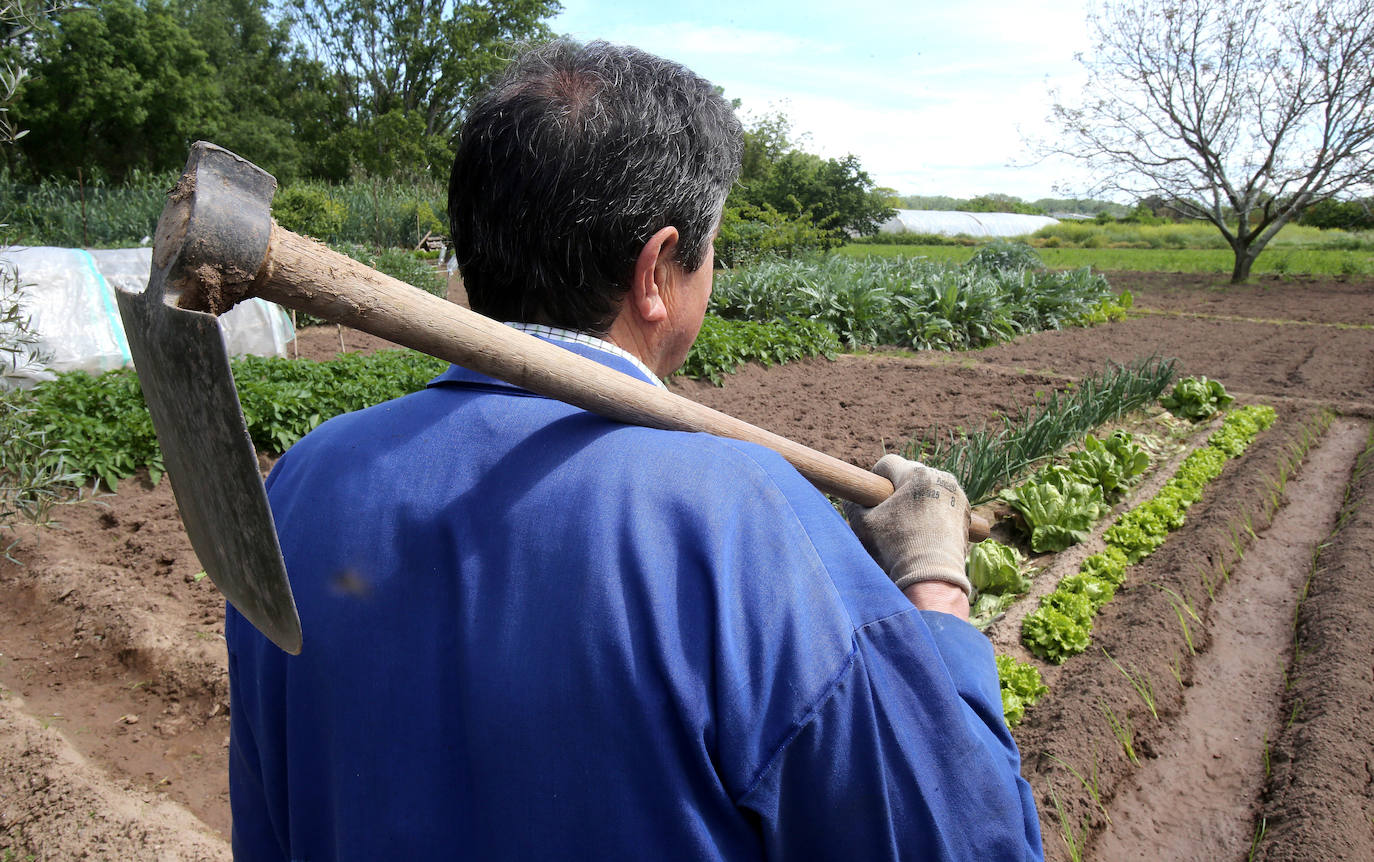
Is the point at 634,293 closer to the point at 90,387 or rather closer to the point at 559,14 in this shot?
the point at 90,387

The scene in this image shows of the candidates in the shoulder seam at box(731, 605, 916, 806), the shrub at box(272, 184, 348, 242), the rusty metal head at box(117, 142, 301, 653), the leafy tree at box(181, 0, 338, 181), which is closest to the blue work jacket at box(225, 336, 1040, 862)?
the shoulder seam at box(731, 605, 916, 806)

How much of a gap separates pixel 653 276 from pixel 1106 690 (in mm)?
2803

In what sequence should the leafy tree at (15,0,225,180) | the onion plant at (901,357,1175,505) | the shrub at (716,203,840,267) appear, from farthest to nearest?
the leafy tree at (15,0,225,180) < the shrub at (716,203,840,267) < the onion plant at (901,357,1175,505)

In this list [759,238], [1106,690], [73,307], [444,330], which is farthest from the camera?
[759,238]

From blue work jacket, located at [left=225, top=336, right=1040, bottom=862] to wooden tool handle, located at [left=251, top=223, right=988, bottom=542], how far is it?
41 mm

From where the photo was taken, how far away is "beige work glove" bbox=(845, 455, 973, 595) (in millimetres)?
1219

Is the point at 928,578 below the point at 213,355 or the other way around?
below

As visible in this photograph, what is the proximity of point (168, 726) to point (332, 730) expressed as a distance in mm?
2861

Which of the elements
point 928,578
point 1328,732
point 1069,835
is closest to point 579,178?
point 928,578

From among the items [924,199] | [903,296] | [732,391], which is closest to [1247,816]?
[732,391]

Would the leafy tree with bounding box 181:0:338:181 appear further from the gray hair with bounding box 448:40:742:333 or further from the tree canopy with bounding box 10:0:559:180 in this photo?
the gray hair with bounding box 448:40:742:333

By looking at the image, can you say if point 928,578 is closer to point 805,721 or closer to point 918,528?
point 918,528

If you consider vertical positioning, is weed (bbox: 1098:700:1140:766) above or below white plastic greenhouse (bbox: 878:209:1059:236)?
below

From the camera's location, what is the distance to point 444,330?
2.86 ft
